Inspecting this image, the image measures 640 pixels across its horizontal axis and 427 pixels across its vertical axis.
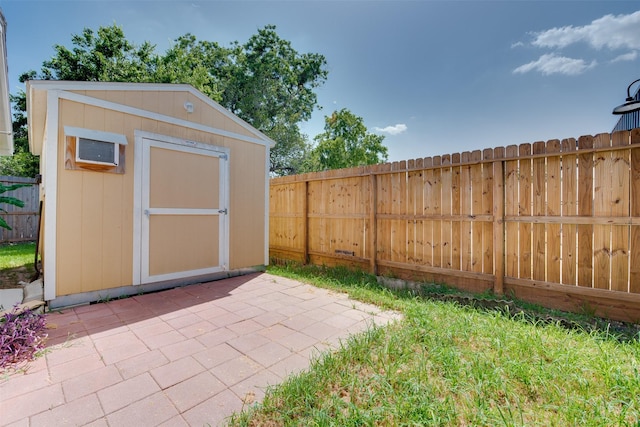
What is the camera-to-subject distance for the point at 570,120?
17.4 ft

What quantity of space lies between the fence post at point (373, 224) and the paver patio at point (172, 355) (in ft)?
3.33

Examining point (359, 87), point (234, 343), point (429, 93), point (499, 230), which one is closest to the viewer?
point (234, 343)

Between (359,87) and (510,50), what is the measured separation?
3.97 m

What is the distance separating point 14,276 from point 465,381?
19.9 ft

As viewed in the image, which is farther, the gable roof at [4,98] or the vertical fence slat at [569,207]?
the gable roof at [4,98]

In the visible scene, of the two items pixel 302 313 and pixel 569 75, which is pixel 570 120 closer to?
pixel 569 75

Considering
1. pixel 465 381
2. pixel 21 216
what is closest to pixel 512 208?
pixel 465 381

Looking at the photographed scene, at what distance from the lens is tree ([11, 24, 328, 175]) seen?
1156 cm

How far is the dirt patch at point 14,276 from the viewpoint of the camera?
3.71 metres

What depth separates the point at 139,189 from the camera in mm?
3393

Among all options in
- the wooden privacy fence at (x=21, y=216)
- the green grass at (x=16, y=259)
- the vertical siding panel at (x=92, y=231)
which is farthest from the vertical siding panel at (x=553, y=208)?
the wooden privacy fence at (x=21, y=216)

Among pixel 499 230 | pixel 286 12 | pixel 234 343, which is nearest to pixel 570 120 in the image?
pixel 499 230

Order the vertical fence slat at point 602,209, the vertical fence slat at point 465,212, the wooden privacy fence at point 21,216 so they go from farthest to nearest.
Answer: the wooden privacy fence at point 21,216
the vertical fence slat at point 465,212
the vertical fence slat at point 602,209

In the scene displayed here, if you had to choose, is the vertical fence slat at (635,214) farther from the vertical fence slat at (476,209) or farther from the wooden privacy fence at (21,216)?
the wooden privacy fence at (21,216)
